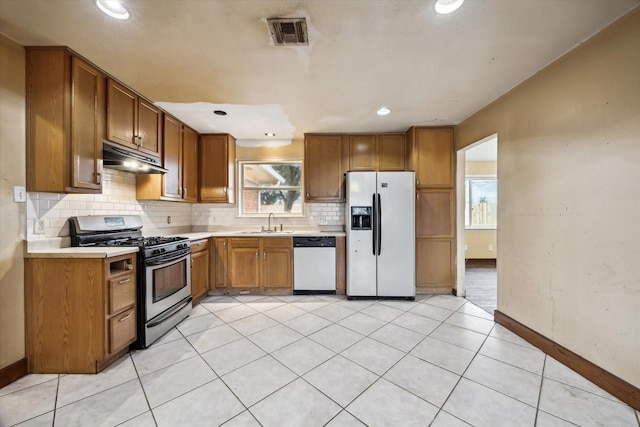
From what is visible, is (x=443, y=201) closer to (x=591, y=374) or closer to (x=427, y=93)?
(x=427, y=93)

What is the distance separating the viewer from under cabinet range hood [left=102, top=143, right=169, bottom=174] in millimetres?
2201

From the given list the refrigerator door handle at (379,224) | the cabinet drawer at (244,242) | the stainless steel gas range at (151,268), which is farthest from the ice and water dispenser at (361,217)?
the stainless steel gas range at (151,268)

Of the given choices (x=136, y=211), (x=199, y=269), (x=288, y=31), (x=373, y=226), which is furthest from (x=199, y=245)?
(x=288, y=31)

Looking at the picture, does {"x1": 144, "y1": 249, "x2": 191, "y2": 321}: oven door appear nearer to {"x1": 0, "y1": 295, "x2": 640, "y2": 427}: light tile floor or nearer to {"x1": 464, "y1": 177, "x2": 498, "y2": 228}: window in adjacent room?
{"x1": 0, "y1": 295, "x2": 640, "y2": 427}: light tile floor

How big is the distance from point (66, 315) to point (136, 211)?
1.35m

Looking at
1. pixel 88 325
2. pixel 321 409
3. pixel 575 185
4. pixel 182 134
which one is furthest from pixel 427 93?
pixel 88 325

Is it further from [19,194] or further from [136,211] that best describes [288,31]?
[136,211]

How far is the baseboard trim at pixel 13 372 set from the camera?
5.47 feet

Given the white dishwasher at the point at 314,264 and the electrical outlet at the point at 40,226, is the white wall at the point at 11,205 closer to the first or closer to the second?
the electrical outlet at the point at 40,226

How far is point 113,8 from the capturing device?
1.47 metres

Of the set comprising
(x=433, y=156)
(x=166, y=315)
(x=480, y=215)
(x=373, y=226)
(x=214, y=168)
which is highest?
(x=433, y=156)

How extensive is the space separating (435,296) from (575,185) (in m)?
2.11

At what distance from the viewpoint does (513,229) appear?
96.2 inches

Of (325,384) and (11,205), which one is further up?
(11,205)
